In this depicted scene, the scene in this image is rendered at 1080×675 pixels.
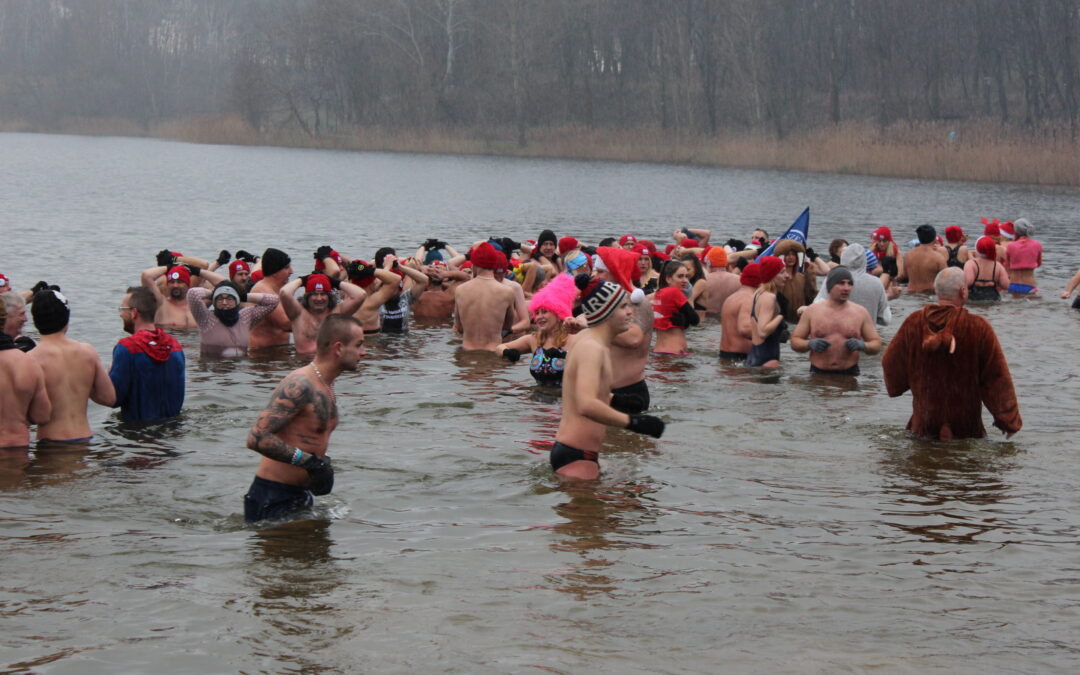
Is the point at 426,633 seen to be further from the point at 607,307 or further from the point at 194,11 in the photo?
the point at 194,11

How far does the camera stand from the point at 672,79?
7538cm

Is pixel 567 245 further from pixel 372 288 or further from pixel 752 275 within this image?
pixel 752 275

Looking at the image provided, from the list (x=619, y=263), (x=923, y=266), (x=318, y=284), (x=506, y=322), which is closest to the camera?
(x=619, y=263)

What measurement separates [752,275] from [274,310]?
5.20 meters

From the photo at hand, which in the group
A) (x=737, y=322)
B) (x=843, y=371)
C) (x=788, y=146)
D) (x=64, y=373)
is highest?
(x=788, y=146)

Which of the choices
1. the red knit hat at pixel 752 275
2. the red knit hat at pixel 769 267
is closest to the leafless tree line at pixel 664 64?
the red knit hat at pixel 752 275

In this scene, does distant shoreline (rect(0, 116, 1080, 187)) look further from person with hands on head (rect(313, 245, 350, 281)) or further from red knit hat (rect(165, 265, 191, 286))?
red knit hat (rect(165, 265, 191, 286))

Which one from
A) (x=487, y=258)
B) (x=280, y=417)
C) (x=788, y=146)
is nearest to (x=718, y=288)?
(x=487, y=258)

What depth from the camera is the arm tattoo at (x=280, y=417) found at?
6.54m

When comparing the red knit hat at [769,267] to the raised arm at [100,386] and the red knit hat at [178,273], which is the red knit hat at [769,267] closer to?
the raised arm at [100,386]

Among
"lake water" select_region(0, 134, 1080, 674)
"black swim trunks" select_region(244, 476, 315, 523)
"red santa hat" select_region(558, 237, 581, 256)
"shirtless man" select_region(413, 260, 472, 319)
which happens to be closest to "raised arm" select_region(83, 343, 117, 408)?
"lake water" select_region(0, 134, 1080, 674)

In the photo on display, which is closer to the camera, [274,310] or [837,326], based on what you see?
[837,326]

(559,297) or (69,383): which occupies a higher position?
(559,297)

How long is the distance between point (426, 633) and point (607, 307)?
7.45ft
